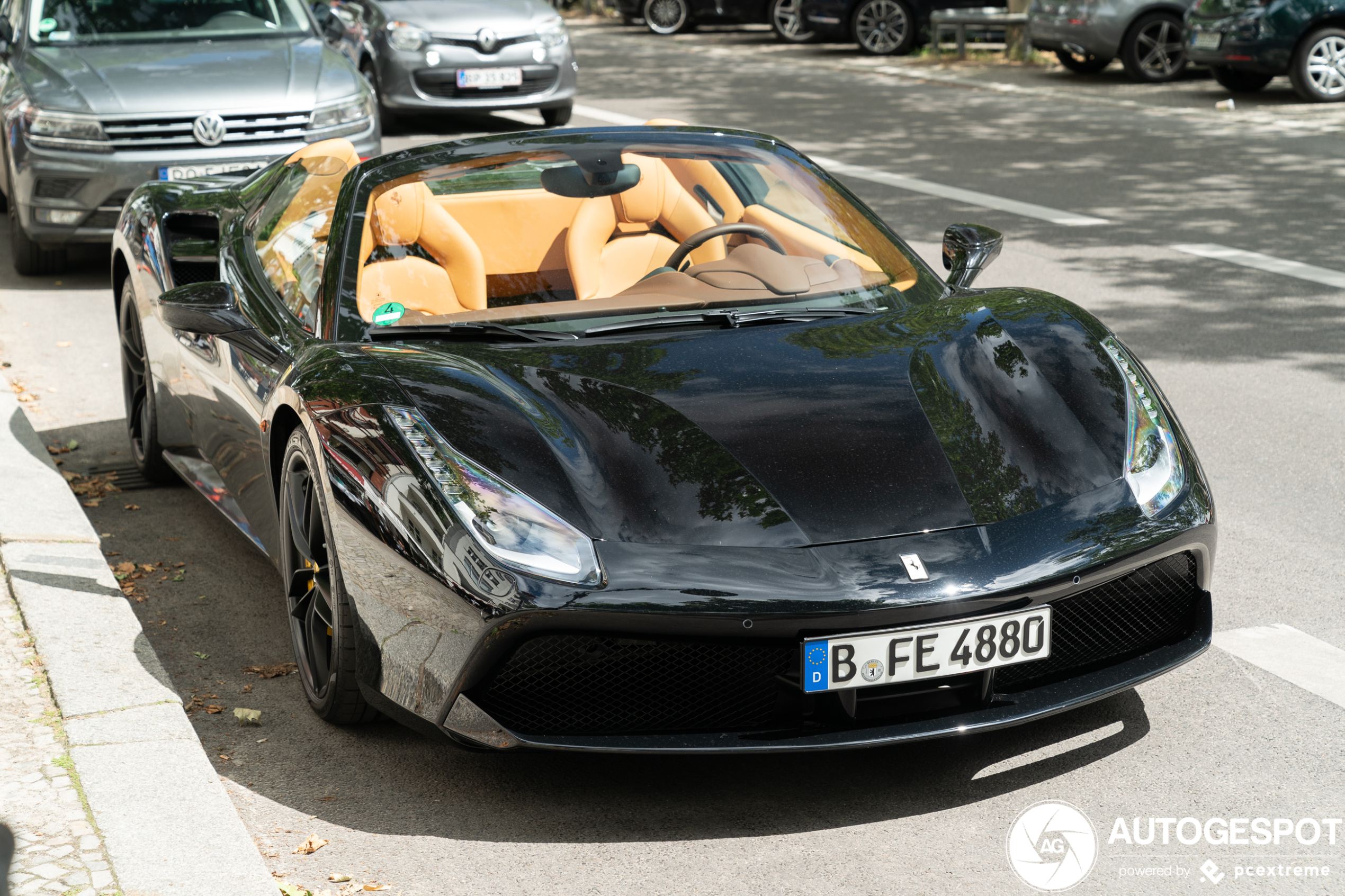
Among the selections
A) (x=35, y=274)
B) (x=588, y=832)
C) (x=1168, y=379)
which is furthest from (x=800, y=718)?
(x=35, y=274)

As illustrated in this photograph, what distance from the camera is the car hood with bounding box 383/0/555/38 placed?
1450cm

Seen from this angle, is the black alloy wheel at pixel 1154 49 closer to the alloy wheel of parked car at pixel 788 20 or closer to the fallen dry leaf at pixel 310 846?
the alloy wheel of parked car at pixel 788 20

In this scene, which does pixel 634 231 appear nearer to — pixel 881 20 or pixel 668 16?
pixel 881 20

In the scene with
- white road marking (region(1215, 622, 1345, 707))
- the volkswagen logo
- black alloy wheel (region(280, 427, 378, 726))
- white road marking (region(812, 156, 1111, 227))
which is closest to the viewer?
black alloy wheel (region(280, 427, 378, 726))

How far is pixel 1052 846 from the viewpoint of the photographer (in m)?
3.10

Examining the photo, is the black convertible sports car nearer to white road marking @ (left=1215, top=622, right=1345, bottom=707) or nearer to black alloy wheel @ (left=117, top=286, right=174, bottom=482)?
white road marking @ (left=1215, top=622, right=1345, bottom=707)

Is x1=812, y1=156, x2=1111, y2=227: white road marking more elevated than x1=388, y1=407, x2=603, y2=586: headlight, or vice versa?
x1=388, y1=407, x2=603, y2=586: headlight

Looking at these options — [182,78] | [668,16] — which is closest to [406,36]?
[182,78]

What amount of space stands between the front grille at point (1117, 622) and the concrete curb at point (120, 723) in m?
1.53

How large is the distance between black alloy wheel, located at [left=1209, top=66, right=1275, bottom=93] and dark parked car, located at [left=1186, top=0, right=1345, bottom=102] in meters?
0.52

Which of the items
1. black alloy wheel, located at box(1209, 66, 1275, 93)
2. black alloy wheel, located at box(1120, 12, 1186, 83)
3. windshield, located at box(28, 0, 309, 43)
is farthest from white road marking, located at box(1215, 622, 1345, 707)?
black alloy wheel, located at box(1120, 12, 1186, 83)

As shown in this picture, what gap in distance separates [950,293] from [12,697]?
2505mm

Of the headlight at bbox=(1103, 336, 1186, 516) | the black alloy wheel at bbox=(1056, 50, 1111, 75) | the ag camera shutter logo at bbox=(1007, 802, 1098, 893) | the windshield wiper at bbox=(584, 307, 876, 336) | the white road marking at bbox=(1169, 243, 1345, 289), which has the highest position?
the windshield wiper at bbox=(584, 307, 876, 336)

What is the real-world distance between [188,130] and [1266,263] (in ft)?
19.3
